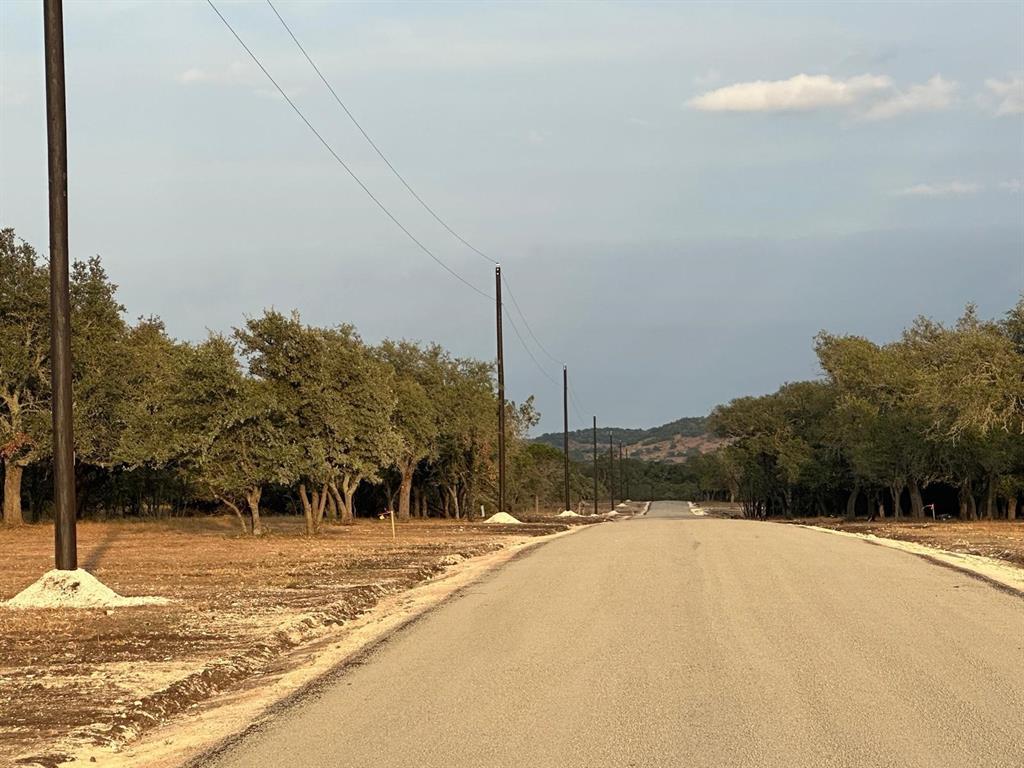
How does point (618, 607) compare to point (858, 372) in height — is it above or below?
below

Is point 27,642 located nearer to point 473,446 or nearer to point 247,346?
point 247,346

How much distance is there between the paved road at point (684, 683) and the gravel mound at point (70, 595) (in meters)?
5.05

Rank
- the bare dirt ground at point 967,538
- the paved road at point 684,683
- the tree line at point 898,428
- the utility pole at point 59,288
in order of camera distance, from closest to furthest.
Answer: the paved road at point 684,683
the utility pole at point 59,288
the bare dirt ground at point 967,538
the tree line at point 898,428

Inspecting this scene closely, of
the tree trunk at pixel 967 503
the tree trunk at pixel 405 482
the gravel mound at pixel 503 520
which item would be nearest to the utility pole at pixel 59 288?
the gravel mound at pixel 503 520

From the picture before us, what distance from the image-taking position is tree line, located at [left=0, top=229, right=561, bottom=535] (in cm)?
3553

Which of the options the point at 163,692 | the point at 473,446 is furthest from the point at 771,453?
the point at 163,692

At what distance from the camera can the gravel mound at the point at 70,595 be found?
16.6m

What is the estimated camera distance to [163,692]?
10.1 m

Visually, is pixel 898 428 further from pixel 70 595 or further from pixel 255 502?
pixel 70 595

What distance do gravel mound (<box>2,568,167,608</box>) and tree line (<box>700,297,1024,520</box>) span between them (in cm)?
3408

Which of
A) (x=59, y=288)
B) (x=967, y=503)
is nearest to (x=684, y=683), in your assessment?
(x=59, y=288)

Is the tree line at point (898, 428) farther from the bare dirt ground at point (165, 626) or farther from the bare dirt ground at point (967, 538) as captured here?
the bare dirt ground at point (165, 626)

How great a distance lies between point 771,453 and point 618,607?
8059cm

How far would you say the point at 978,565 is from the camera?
868 inches
